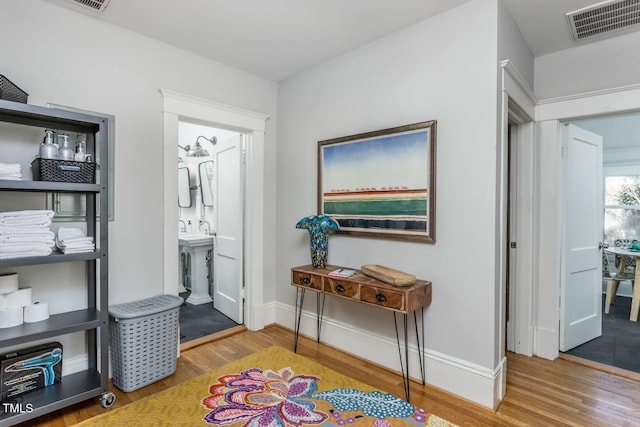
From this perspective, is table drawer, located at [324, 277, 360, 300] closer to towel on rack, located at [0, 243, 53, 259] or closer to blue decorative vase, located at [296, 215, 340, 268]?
blue decorative vase, located at [296, 215, 340, 268]

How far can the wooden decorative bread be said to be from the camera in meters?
2.20

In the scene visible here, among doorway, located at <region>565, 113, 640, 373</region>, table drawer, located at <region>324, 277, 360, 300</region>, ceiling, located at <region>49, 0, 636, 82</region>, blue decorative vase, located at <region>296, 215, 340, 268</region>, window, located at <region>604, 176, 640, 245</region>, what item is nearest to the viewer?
ceiling, located at <region>49, 0, 636, 82</region>

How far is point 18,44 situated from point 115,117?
0.64m

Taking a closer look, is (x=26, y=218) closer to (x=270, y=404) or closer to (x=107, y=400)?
(x=107, y=400)

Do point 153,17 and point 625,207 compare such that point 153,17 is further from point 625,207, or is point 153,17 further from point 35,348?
point 625,207

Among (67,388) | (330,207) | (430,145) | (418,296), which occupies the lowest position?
(67,388)

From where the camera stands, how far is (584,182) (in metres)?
3.11

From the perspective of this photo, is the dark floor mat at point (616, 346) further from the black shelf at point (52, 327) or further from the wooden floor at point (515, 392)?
the black shelf at point (52, 327)

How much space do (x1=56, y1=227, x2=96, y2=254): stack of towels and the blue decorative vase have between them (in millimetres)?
1531

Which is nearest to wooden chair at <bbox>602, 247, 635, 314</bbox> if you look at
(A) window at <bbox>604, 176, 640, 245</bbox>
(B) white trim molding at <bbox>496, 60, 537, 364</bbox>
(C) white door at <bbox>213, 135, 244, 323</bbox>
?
(A) window at <bbox>604, 176, 640, 245</bbox>

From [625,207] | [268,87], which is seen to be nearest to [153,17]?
[268,87]

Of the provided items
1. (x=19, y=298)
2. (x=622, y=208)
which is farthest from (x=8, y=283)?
(x=622, y=208)

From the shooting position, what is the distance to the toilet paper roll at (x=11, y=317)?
6.16 feet

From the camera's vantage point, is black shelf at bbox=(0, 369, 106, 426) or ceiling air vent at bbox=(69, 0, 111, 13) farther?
ceiling air vent at bbox=(69, 0, 111, 13)
